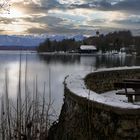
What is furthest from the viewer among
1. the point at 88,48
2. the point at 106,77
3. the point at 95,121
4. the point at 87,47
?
the point at 87,47

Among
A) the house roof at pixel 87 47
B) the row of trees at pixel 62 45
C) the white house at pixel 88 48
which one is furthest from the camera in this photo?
the row of trees at pixel 62 45

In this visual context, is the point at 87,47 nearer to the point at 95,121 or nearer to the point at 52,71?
the point at 52,71

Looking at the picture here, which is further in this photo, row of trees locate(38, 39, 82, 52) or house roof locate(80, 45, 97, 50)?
row of trees locate(38, 39, 82, 52)

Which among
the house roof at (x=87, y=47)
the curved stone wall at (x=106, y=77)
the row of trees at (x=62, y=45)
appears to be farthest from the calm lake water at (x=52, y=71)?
the row of trees at (x=62, y=45)

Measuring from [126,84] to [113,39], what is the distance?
124 metres

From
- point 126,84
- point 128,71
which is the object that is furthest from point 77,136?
point 128,71

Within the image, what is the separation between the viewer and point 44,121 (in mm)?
7207

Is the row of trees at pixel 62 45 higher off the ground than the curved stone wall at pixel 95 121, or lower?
lower

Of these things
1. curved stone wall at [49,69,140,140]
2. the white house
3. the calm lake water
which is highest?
curved stone wall at [49,69,140,140]

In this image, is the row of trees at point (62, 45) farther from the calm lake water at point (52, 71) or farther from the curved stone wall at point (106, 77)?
the curved stone wall at point (106, 77)

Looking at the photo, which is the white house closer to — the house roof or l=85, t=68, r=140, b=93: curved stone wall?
the house roof

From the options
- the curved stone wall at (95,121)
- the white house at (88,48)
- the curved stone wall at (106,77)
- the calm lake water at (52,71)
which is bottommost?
the white house at (88,48)

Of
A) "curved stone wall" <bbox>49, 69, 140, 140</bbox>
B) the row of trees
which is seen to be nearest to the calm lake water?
"curved stone wall" <bbox>49, 69, 140, 140</bbox>

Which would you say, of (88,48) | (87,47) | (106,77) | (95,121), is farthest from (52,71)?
(87,47)
